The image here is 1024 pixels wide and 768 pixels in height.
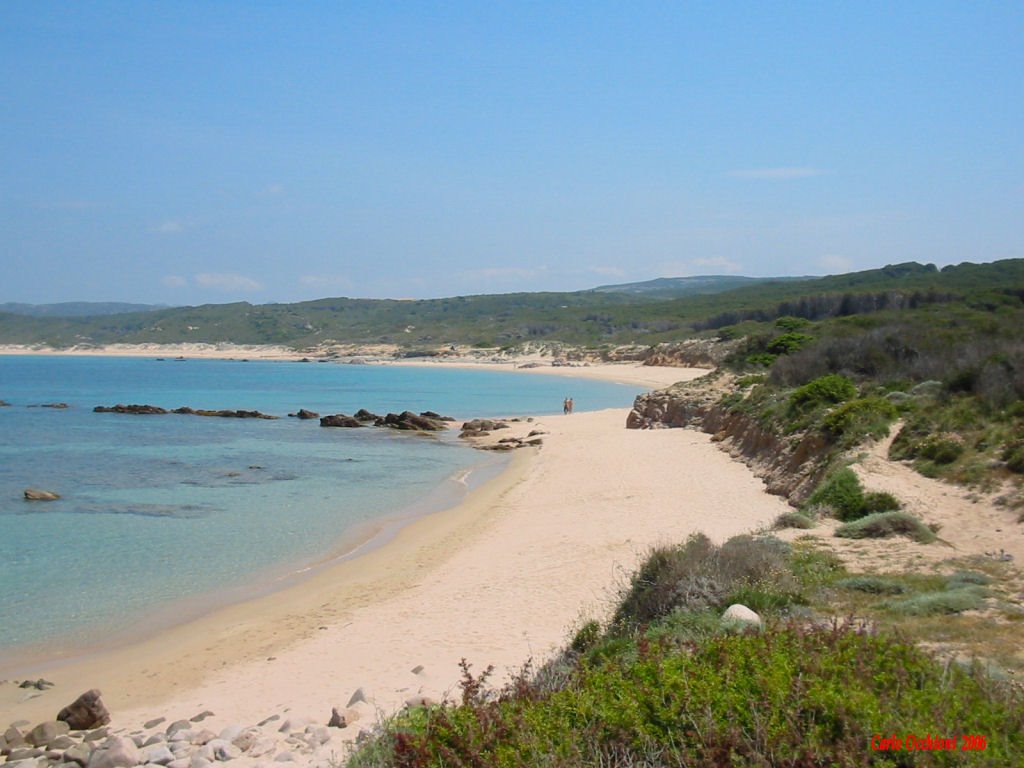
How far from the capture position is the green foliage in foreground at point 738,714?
366 centimetres

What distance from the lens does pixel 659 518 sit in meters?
15.4

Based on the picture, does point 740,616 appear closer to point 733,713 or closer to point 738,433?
point 733,713

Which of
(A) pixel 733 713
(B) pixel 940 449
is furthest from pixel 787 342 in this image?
(A) pixel 733 713

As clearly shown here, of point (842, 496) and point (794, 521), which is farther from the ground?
point (842, 496)

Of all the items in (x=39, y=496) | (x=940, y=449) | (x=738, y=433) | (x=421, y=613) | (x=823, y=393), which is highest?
(x=823, y=393)

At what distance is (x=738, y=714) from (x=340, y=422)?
36755mm

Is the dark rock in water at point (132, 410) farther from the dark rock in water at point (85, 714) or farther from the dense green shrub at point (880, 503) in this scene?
the dense green shrub at point (880, 503)

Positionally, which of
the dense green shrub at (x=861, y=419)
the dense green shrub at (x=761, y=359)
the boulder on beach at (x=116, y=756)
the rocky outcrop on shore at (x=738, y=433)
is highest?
the dense green shrub at (x=761, y=359)

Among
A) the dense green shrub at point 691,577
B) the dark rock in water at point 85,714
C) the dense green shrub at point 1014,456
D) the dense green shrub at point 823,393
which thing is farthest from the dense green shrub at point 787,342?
the dark rock in water at point 85,714

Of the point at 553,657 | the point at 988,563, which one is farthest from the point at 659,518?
the point at 553,657

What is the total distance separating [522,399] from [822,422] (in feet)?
120

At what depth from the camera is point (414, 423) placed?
125 ft

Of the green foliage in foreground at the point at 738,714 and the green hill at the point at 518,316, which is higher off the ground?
the green hill at the point at 518,316

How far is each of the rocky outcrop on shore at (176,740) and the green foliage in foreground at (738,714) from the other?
213 cm
